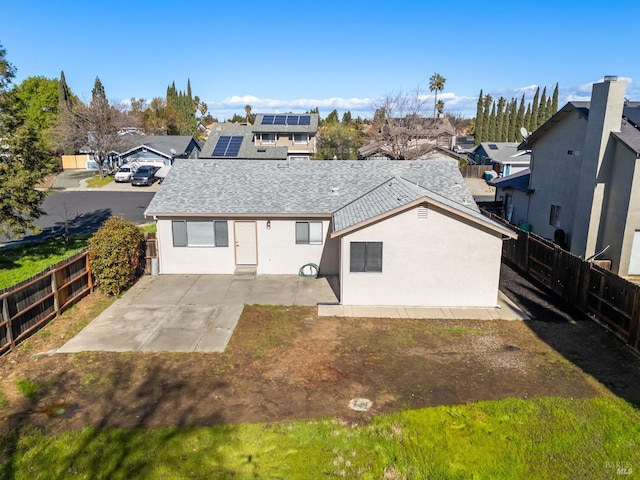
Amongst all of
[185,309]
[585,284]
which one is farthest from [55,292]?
[585,284]

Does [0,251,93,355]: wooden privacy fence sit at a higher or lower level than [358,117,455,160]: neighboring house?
lower

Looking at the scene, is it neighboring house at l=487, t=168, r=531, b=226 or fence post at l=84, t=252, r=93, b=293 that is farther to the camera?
neighboring house at l=487, t=168, r=531, b=226

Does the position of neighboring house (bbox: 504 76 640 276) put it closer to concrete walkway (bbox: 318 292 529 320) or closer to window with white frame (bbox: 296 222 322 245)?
concrete walkway (bbox: 318 292 529 320)

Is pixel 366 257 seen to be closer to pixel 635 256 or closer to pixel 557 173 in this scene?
pixel 635 256

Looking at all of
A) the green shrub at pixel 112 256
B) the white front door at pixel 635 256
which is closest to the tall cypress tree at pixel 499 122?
the white front door at pixel 635 256

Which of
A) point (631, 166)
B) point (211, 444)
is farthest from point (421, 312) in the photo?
point (631, 166)

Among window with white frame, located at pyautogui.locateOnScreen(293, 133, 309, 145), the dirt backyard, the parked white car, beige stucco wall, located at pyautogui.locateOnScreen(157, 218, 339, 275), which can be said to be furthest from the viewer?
window with white frame, located at pyautogui.locateOnScreen(293, 133, 309, 145)

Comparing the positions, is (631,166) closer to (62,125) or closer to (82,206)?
(82,206)

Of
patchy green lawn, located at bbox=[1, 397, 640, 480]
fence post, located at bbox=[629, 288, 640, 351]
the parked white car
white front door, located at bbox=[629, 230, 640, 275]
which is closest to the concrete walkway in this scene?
fence post, located at bbox=[629, 288, 640, 351]
